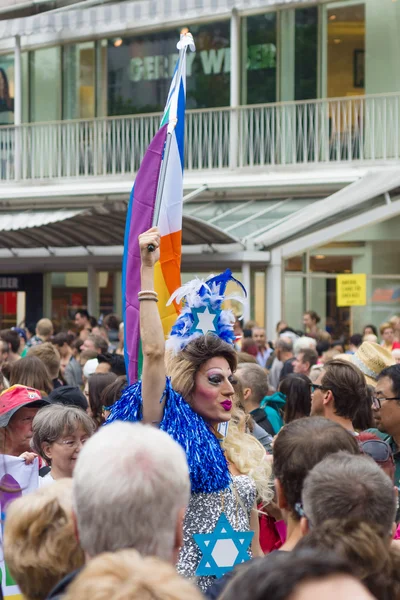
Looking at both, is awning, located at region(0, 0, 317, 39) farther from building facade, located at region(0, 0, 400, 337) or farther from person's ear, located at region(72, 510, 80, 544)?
person's ear, located at region(72, 510, 80, 544)

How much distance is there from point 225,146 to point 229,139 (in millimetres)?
194

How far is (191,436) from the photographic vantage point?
4.03 metres

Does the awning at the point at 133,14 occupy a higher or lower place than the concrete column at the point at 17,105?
higher

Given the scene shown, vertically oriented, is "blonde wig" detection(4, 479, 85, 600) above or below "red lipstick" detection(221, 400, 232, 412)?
below

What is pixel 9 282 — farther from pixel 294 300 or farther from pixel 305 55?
pixel 305 55

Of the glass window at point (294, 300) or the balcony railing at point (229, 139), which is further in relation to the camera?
the balcony railing at point (229, 139)

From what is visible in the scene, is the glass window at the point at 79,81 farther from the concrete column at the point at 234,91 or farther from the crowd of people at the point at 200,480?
the crowd of people at the point at 200,480

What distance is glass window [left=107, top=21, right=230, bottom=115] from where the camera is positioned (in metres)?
20.5

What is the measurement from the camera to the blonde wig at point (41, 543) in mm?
2689

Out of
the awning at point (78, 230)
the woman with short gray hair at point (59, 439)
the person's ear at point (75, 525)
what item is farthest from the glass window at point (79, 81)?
the person's ear at point (75, 525)

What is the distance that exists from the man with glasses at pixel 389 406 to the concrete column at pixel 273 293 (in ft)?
37.7

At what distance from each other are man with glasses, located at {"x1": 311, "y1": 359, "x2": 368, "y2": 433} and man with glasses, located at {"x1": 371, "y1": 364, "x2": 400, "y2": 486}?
0.10m

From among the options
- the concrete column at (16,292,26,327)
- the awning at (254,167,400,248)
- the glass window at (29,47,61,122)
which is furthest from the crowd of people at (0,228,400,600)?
the glass window at (29,47,61,122)

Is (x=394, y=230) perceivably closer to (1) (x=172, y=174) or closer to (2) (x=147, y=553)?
(1) (x=172, y=174)
